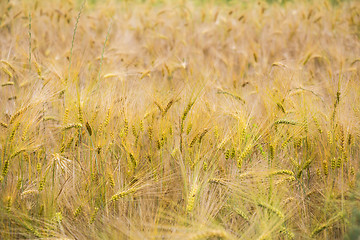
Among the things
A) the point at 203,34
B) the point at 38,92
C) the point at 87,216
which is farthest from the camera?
the point at 203,34

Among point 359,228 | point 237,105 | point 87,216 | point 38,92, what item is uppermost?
point 38,92

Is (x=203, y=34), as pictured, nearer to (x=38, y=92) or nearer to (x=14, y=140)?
(x=38, y=92)

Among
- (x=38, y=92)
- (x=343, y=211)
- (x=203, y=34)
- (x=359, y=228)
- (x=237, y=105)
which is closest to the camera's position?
(x=359, y=228)

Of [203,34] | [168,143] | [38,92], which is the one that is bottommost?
[168,143]

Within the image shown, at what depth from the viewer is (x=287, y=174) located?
1335mm

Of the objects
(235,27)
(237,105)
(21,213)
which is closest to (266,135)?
(237,105)

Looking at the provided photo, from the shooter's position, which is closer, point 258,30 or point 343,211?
point 343,211

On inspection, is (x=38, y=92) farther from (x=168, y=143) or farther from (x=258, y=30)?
(x=258, y=30)

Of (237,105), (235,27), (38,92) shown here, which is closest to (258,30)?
(235,27)

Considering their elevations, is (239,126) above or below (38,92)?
below

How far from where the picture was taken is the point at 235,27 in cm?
405

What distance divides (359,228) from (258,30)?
341 centimetres

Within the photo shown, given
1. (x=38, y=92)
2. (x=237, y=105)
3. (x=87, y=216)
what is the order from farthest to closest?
(x=237, y=105)
(x=38, y=92)
(x=87, y=216)

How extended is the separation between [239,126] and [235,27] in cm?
302
